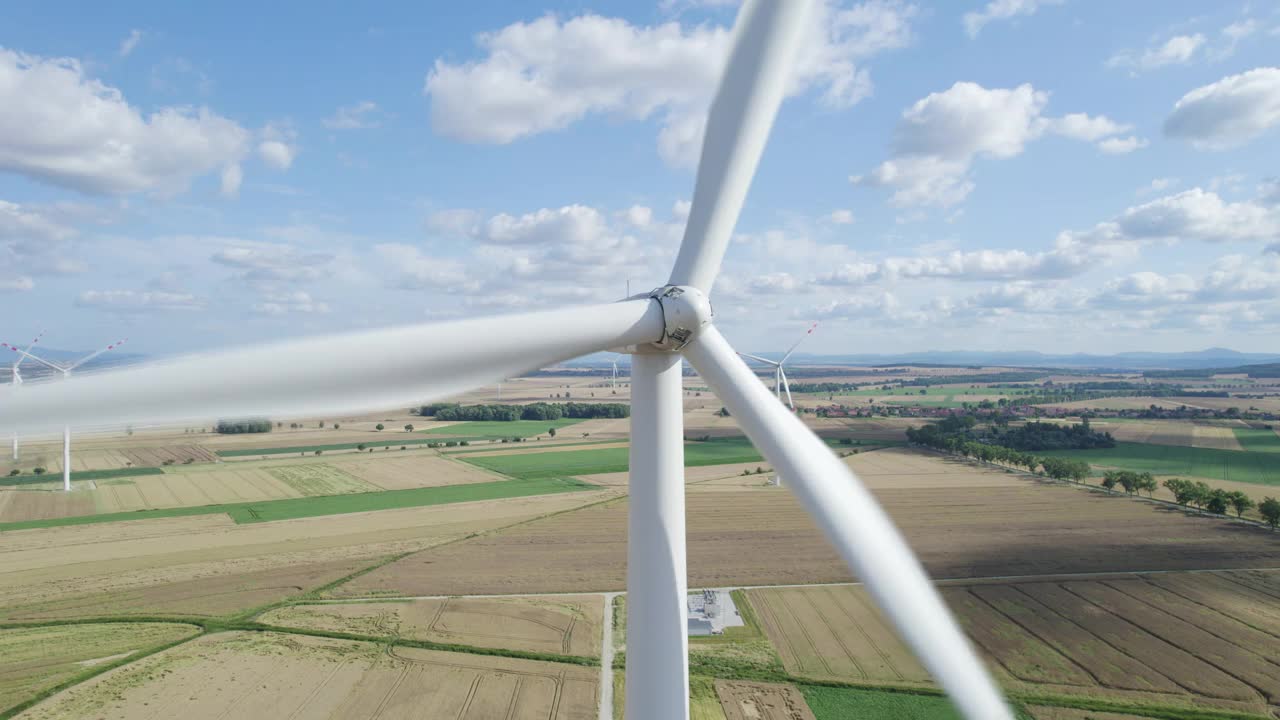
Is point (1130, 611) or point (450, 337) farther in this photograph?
point (1130, 611)

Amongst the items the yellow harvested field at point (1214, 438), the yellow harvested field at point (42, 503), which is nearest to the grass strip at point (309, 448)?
the yellow harvested field at point (42, 503)

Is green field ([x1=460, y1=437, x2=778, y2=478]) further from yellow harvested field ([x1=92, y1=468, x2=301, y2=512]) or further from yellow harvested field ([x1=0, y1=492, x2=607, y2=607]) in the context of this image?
yellow harvested field ([x1=92, y1=468, x2=301, y2=512])

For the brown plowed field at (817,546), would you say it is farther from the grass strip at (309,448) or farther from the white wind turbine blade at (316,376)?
the grass strip at (309,448)

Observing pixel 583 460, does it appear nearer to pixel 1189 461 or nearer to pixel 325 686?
pixel 325 686

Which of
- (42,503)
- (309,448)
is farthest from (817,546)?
(309,448)

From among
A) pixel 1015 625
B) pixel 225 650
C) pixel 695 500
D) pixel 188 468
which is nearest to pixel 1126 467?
pixel 695 500

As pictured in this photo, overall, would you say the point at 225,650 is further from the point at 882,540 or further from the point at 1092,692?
the point at 1092,692

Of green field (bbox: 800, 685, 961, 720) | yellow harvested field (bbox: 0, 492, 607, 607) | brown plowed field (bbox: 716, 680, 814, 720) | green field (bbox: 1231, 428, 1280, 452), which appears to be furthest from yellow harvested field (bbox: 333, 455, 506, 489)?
green field (bbox: 1231, 428, 1280, 452)
